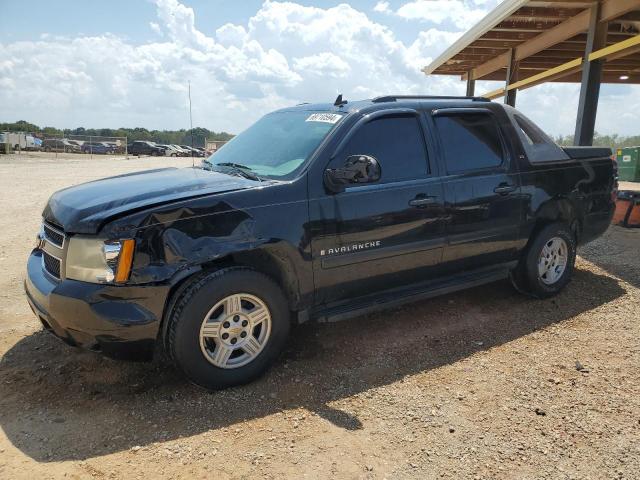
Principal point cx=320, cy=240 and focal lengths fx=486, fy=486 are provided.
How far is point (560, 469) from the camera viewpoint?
2.47 meters

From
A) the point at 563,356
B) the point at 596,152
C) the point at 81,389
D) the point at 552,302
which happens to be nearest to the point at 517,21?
the point at 596,152

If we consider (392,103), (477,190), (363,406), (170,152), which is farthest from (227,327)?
(170,152)

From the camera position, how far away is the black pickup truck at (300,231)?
286 centimetres

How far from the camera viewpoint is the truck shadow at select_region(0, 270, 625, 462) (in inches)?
109

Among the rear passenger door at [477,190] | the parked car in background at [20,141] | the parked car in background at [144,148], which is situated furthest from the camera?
the parked car in background at [144,148]

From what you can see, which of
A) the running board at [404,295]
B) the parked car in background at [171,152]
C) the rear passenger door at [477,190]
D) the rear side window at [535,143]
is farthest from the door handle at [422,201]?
the parked car in background at [171,152]

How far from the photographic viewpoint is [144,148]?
50.0 metres

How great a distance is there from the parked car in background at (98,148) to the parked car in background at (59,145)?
0.61 metres

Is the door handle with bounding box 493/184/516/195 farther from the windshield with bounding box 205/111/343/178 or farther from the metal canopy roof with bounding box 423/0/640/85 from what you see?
the metal canopy roof with bounding box 423/0/640/85

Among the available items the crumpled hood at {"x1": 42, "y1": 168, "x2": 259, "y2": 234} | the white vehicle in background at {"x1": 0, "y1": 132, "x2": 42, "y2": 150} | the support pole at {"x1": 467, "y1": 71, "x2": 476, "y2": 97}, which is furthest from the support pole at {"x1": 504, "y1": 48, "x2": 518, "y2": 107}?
the white vehicle in background at {"x1": 0, "y1": 132, "x2": 42, "y2": 150}

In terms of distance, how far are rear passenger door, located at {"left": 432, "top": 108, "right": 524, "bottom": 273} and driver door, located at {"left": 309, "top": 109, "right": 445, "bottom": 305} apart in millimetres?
178

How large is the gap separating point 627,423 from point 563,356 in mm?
848

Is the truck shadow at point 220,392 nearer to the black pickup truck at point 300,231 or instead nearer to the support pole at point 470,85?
the black pickup truck at point 300,231

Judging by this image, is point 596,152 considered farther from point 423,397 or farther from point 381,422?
point 381,422
